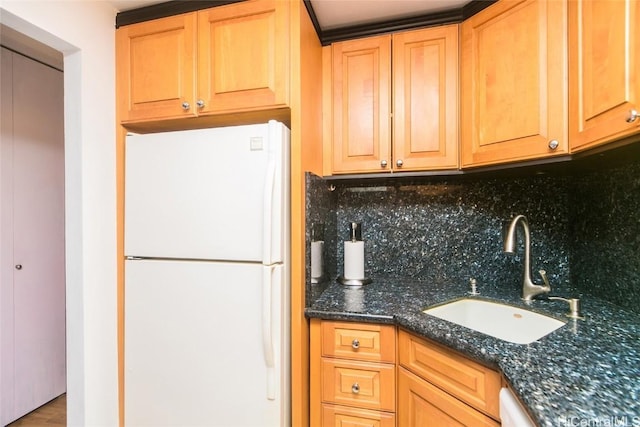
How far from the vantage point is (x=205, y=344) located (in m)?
1.26

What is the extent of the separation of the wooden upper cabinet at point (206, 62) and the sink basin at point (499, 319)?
121 centimetres

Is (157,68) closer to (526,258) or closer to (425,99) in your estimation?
(425,99)

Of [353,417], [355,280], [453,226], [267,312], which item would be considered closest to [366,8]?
[453,226]

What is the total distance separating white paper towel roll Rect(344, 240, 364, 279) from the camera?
1.59 metres

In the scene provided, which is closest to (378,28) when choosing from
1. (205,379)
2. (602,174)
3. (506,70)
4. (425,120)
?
(425,120)

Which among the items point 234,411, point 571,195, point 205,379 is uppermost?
point 571,195

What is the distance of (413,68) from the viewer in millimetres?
1489

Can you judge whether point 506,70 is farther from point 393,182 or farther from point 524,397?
point 524,397

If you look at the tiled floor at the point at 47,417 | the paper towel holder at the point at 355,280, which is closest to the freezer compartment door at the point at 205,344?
the paper towel holder at the point at 355,280

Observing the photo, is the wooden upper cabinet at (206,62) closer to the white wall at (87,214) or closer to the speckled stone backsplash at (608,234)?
the white wall at (87,214)

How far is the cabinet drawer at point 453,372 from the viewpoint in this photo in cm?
88

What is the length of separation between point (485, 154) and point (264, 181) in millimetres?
983

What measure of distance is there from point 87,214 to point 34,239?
45.4 inches

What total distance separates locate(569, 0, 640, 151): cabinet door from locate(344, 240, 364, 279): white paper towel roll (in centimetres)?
98
